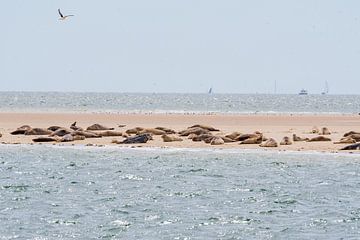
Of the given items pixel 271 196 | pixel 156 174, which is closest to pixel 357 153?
pixel 156 174

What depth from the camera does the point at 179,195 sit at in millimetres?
20766

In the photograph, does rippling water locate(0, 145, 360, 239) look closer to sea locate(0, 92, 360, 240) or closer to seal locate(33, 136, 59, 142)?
sea locate(0, 92, 360, 240)

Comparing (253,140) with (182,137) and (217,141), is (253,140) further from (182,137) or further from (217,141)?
(182,137)

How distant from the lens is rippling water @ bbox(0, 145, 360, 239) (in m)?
16.5

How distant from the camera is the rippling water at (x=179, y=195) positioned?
16469 millimetres

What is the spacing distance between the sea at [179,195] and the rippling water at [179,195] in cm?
2

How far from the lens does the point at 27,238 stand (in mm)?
15531

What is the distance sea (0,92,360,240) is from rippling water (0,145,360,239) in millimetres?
22

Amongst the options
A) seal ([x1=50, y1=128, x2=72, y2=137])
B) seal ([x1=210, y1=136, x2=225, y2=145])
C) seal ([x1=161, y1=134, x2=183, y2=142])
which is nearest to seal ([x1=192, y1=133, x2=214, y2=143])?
seal ([x1=161, y1=134, x2=183, y2=142])

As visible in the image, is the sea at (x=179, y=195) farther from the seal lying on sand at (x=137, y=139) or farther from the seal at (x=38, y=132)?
the seal at (x=38, y=132)

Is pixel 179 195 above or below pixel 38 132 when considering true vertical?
below

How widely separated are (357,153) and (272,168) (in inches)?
213

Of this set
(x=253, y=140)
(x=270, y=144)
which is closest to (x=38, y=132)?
(x=253, y=140)

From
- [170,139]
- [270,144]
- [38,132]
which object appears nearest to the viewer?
[270,144]
